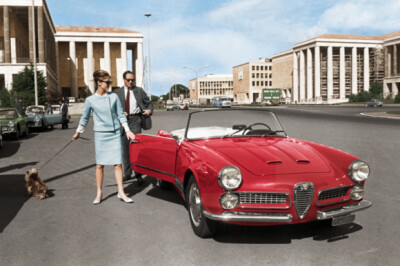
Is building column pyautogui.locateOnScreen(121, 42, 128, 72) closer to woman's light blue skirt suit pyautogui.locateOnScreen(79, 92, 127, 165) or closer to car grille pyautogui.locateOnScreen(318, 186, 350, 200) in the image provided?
woman's light blue skirt suit pyautogui.locateOnScreen(79, 92, 127, 165)

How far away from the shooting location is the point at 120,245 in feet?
14.0

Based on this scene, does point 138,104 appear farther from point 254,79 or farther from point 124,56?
point 254,79

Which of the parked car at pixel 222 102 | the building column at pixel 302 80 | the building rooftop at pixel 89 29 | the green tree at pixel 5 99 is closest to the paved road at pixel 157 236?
the green tree at pixel 5 99

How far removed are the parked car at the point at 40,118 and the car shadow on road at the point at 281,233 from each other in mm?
18921

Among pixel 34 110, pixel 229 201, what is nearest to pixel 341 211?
pixel 229 201

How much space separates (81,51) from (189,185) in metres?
101

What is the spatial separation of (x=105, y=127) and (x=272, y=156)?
8.70ft

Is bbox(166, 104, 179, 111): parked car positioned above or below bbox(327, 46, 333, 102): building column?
below

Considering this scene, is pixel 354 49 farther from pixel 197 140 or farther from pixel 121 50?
pixel 197 140

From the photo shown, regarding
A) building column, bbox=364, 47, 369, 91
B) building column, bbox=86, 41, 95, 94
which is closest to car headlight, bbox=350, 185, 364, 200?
building column, bbox=86, 41, 95, 94

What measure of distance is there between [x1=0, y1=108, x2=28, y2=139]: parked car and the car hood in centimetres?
1407

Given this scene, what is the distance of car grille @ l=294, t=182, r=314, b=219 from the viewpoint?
3959 mm

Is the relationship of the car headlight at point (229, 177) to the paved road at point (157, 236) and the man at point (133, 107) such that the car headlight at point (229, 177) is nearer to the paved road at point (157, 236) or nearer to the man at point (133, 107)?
the paved road at point (157, 236)

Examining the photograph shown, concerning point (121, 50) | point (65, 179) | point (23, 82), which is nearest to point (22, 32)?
point (121, 50)
